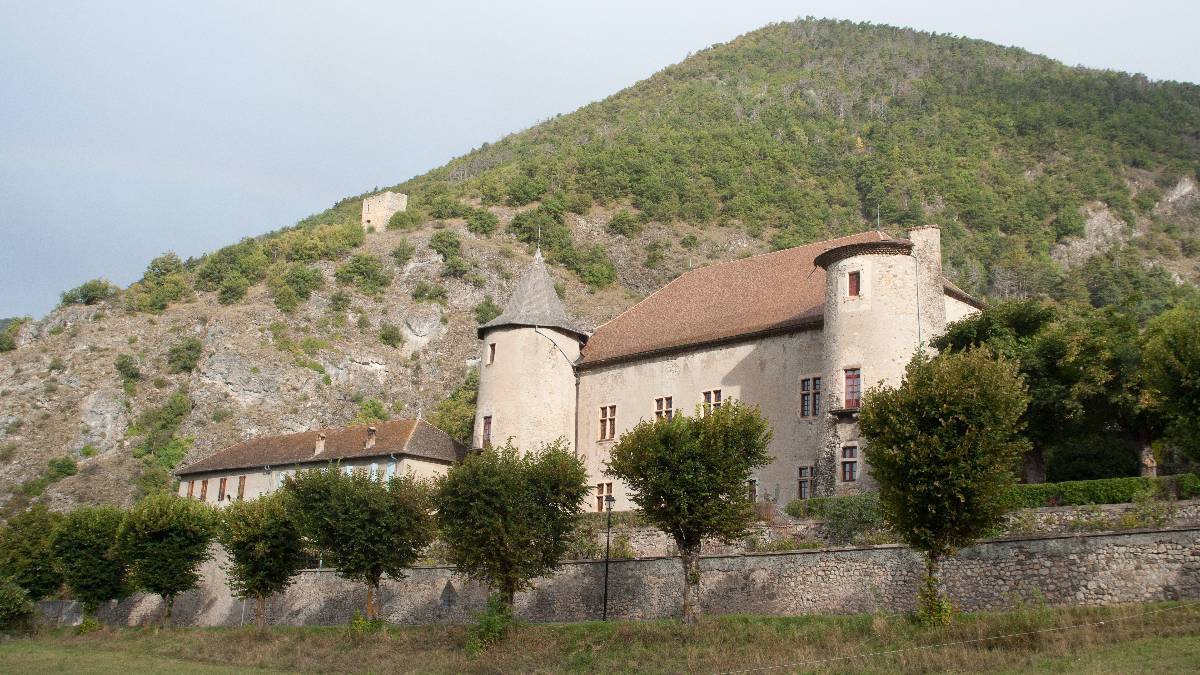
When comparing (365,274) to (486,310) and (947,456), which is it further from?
(947,456)

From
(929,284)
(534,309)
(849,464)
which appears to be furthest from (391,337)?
(849,464)

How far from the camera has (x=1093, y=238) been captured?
340 feet

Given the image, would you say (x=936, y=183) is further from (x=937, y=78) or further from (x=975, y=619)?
(x=975, y=619)

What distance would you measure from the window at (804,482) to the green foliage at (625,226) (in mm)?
68169

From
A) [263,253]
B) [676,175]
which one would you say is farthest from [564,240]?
[263,253]

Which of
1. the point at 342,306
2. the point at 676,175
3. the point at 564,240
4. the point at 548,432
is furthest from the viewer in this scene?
the point at 676,175

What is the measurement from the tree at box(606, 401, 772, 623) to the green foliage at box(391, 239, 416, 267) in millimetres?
69716

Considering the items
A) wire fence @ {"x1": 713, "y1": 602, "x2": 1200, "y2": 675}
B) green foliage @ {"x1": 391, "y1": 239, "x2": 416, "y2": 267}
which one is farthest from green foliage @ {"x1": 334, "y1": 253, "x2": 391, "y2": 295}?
wire fence @ {"x1": 713, "y1": 602, "x2": 1200, "y2": 675}

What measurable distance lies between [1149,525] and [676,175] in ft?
293

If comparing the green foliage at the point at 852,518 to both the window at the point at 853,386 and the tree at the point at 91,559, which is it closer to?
the window at the point at 853,386

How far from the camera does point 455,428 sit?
→ 6644 centimetres

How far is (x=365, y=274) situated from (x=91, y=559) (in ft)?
170

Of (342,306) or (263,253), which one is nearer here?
(342,306)

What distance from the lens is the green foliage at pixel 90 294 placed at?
95.8m
